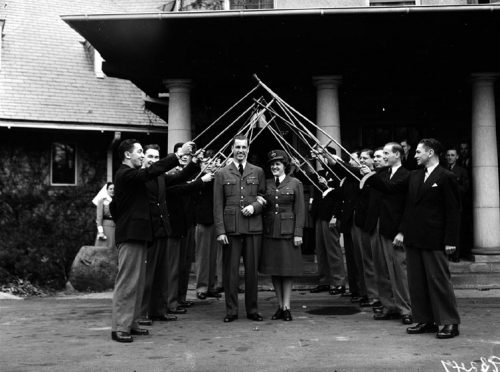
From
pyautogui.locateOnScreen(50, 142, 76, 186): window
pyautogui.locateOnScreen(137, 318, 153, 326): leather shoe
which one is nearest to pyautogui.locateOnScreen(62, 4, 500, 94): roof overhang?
pyautogui.locateOnScreen(137, 318, 153, 326): leather shoe

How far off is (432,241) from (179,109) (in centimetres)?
635

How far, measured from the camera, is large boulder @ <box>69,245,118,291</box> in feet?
36.7

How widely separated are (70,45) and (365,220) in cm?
1313

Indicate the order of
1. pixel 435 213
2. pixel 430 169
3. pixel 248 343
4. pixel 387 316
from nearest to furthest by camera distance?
pixel 248 343
pixel 435 213
pixel 430 169
pixel 387 316

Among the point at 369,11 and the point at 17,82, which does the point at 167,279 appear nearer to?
the point at 369,11

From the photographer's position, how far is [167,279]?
7.84 m

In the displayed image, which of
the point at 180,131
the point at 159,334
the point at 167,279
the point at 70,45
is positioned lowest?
the point at 159,334

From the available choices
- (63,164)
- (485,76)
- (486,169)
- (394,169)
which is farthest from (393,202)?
(63,164)

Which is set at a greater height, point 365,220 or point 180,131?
point 180,131

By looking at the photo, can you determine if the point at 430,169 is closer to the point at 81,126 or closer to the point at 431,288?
the point at 431,288

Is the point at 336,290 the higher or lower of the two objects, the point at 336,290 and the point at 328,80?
the lower

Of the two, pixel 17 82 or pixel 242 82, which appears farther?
pixel 17 82

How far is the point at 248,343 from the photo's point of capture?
251 inches

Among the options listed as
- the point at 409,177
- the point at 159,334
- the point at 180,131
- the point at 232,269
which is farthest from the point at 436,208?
the point at 180,131
